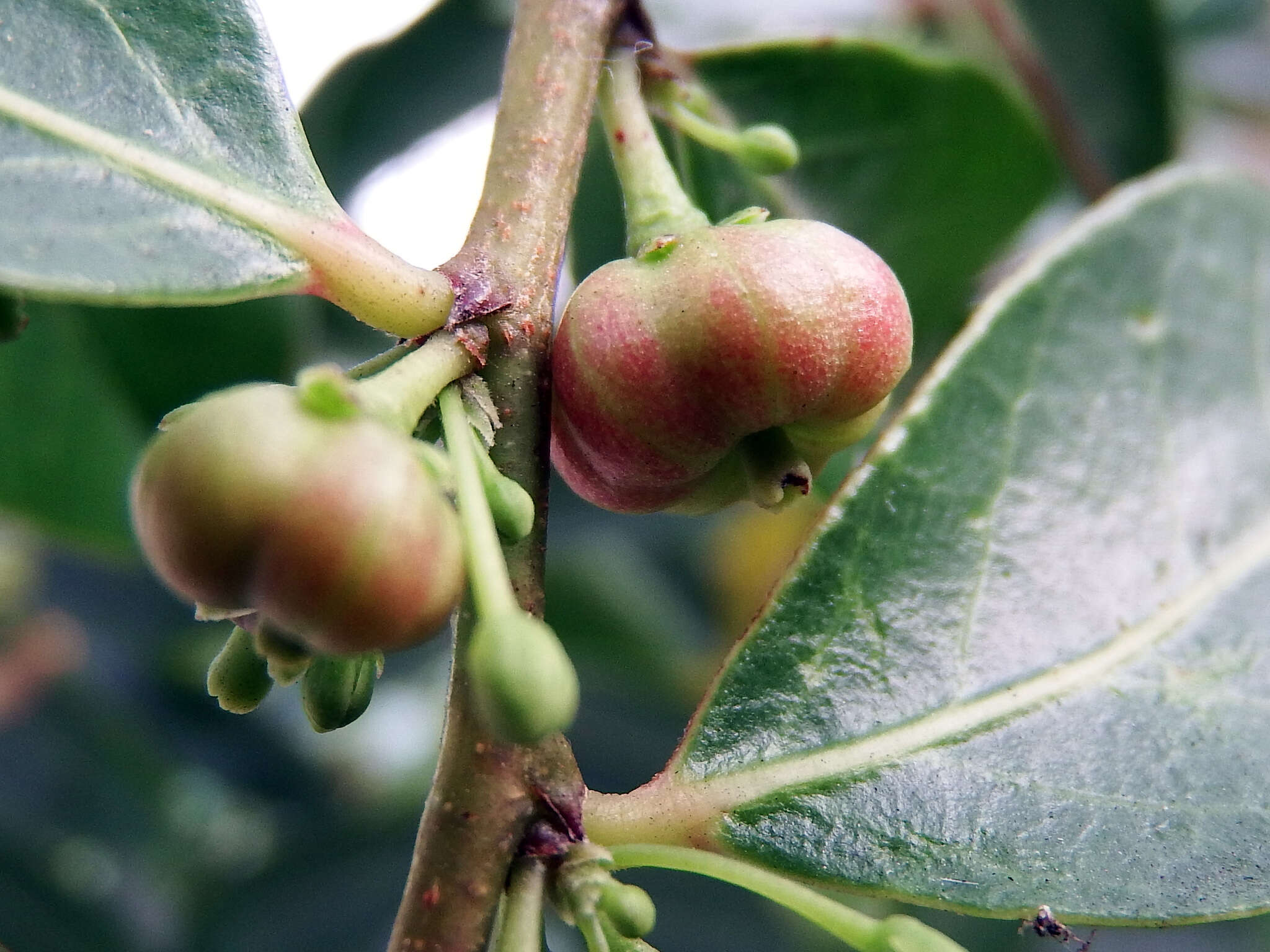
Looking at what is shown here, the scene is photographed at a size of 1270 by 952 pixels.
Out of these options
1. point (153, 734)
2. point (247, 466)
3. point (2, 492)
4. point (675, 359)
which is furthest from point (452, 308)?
point (153, 734)

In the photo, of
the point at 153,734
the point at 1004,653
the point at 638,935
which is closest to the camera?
the point at 638,935

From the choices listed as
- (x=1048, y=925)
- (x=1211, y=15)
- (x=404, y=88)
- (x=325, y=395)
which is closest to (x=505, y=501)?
(x=325, y=395)

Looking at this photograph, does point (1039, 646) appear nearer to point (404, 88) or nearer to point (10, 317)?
point (10, 317)

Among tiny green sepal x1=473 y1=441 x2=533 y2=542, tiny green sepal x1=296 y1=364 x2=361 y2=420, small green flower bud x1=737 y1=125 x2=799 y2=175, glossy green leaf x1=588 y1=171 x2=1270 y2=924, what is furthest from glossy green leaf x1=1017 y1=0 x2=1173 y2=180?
tiny green sepal x1=296 y1=364 x2=361 y2=420

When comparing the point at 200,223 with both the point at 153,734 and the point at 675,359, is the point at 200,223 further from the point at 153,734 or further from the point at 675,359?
the point at 153,734

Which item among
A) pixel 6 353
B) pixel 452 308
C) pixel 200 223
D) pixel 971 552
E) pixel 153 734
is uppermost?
pixel 200 223

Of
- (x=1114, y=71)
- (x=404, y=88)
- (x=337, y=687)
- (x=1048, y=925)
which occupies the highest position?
(x=337, y=687)

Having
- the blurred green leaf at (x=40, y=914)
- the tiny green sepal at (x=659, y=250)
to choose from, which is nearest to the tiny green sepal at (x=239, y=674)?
the tiny green sepal at (x=659, y=250)

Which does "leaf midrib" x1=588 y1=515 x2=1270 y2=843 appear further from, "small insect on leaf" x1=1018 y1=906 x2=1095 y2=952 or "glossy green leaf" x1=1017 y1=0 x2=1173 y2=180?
"glossy green leaf" x1=1017 y1=0 x2=1173 y2=180
